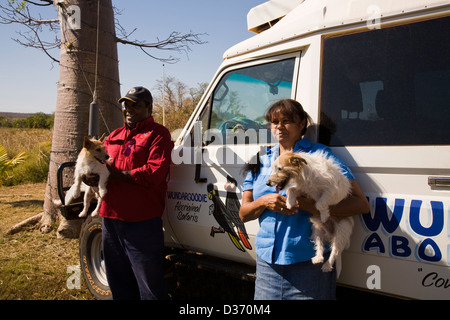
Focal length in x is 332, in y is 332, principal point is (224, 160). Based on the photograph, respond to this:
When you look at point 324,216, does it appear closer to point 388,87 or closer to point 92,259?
point 388,87

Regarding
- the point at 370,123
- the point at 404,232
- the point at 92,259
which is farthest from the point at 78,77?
the point at 404,232

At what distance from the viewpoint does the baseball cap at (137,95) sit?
2.86 m

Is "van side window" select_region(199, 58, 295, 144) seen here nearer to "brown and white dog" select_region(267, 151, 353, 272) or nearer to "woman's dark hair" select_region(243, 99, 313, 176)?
"woman's dark hair" select_region(243, 99, 313, 176)

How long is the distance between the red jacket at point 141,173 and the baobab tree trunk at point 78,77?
2936mm

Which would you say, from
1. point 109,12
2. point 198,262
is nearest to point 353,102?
point 198,262

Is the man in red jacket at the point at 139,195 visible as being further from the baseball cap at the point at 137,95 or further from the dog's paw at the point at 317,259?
the dog's paw at the point at 317,259

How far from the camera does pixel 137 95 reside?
2875mm

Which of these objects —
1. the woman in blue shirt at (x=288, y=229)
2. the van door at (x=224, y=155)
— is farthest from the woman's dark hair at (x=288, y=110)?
the van door at (x=224, y=155)

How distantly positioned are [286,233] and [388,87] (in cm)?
118

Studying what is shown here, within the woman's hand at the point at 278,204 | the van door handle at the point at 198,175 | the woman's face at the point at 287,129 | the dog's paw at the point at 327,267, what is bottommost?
the dog's paw at the point at 327,267

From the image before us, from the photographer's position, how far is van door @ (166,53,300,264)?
2.76 metres

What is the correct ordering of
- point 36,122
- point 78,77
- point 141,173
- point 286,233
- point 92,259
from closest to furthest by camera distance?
point 286,233
point 141,173
point 92,259
point 78,77
point 36,122

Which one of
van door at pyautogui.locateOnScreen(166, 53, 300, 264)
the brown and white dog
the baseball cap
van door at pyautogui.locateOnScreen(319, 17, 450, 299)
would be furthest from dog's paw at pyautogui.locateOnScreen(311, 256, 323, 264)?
the baseball cap

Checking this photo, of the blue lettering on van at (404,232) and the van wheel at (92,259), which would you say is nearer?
the blue lettering on van at (404,232)
